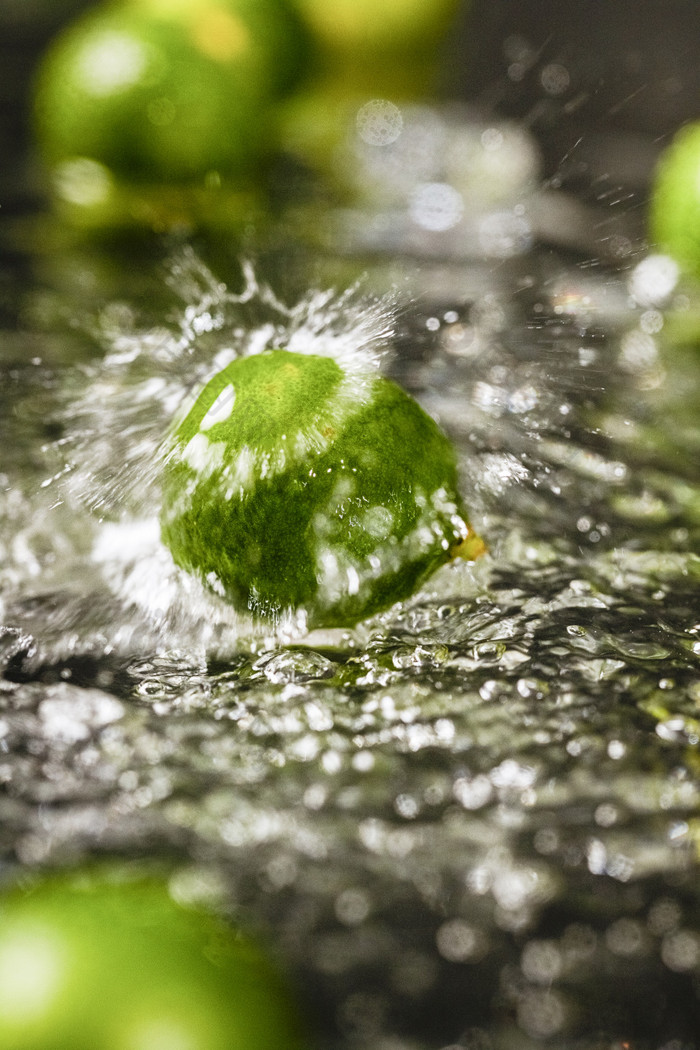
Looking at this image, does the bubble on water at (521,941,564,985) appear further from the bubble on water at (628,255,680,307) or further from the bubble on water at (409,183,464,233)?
the bubble on water at (409,183,464,233)

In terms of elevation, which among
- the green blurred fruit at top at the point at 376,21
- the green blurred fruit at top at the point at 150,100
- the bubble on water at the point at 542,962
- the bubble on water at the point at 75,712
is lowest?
the bubble on water at the point at 542,962

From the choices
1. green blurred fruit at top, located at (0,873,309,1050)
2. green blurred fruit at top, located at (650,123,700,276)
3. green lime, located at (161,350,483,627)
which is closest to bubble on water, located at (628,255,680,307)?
green blurred fruit at top, located at (650,123,700,276)

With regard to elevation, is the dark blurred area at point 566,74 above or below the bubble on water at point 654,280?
above

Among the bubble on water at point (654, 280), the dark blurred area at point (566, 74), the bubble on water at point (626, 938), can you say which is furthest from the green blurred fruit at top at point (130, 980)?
the dark blurred area at point (566, 74)

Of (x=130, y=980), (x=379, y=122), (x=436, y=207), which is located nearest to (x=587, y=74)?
(x=379, y=122)

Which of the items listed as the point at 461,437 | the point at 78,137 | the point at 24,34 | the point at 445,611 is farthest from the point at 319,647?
the point at 24,34

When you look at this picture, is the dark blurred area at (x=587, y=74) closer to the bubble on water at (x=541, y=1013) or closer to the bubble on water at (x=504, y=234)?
the bubble on water at (x=504, y=234)

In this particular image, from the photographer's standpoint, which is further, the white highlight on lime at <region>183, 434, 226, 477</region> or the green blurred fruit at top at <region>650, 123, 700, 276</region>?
the green blurred fruit at top at <region>650, 123, 700, 276</region>
